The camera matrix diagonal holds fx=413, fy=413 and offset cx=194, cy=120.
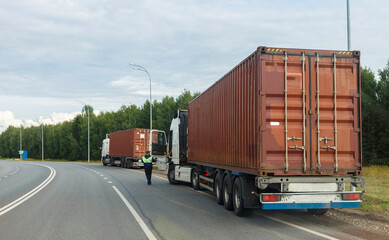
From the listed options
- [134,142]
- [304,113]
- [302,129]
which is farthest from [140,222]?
[134,142]

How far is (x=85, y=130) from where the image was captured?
107 metres

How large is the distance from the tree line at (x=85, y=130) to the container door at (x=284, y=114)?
60.0 metres

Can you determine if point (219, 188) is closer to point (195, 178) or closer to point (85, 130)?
point (195, 178)

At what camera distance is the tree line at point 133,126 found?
38.0m

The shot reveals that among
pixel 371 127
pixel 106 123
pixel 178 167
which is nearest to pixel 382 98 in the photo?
pixel 371 127

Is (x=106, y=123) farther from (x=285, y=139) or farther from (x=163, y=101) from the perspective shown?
(x=285, y=139)

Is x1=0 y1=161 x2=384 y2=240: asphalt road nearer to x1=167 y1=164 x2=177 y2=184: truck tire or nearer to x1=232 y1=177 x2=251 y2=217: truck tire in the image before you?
x1=232 y1=177 x2=251 y2=217: truck tire

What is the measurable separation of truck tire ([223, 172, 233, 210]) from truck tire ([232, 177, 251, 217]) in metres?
0.37

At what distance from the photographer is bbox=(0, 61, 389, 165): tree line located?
3800cm

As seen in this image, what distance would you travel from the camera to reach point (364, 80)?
41.2m

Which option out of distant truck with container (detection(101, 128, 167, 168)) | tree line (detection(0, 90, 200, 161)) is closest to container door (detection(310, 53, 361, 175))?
distant truck with container (detection(101, 128, 167, 168))

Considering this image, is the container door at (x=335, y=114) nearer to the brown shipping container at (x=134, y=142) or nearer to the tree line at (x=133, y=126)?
the brown shipping container at (x=134, y=142)

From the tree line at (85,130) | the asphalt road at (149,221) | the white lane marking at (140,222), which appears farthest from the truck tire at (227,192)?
the tree line at (85,130)

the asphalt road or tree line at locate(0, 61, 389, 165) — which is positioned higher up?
tree line at locate(0, 61, 389, 165)
